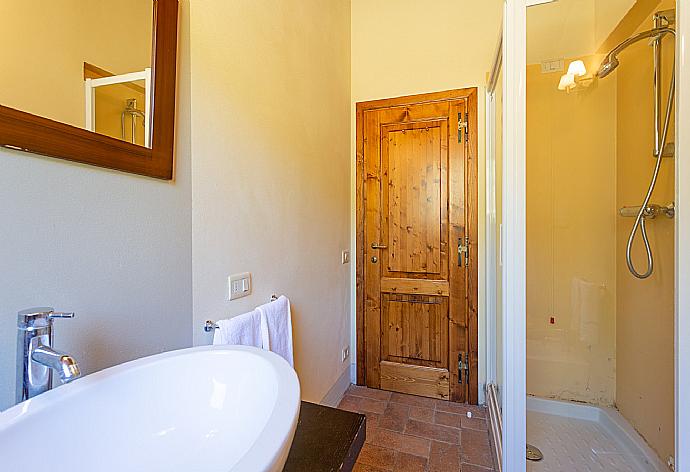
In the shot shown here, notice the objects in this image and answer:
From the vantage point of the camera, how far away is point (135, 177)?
889 mm

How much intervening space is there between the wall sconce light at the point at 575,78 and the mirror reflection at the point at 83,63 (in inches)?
85.4

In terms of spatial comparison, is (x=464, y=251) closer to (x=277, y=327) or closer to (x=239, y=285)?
(x=277, y=327)

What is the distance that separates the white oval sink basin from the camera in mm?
478

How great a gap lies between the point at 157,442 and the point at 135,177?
63 cm

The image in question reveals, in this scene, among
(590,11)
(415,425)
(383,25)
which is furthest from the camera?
(383,25)

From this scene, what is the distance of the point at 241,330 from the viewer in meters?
1.21

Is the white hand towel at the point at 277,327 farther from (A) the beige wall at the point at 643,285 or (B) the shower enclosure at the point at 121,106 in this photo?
(A) the beige wall at the point at 643,285

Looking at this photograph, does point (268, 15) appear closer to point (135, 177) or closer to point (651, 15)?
point (135, 177)

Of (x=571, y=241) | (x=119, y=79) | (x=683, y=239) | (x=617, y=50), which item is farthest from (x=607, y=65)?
(x=119, y=79)

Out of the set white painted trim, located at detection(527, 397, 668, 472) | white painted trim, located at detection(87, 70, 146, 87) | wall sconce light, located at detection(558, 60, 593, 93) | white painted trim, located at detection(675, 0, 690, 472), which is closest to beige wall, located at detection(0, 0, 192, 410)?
white painted trim, located at detection(87, 70, 146, 87)

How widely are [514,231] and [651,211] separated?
0.79 m

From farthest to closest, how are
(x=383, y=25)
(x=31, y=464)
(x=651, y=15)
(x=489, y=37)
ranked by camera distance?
(x=383, y=25) < (x=489, y=37) < (x=651, y=15) < (x=31, y=464)

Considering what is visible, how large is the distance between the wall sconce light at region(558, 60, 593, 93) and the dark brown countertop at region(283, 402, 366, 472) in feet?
7.27

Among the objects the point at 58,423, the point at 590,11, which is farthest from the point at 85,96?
the point at 590,11
